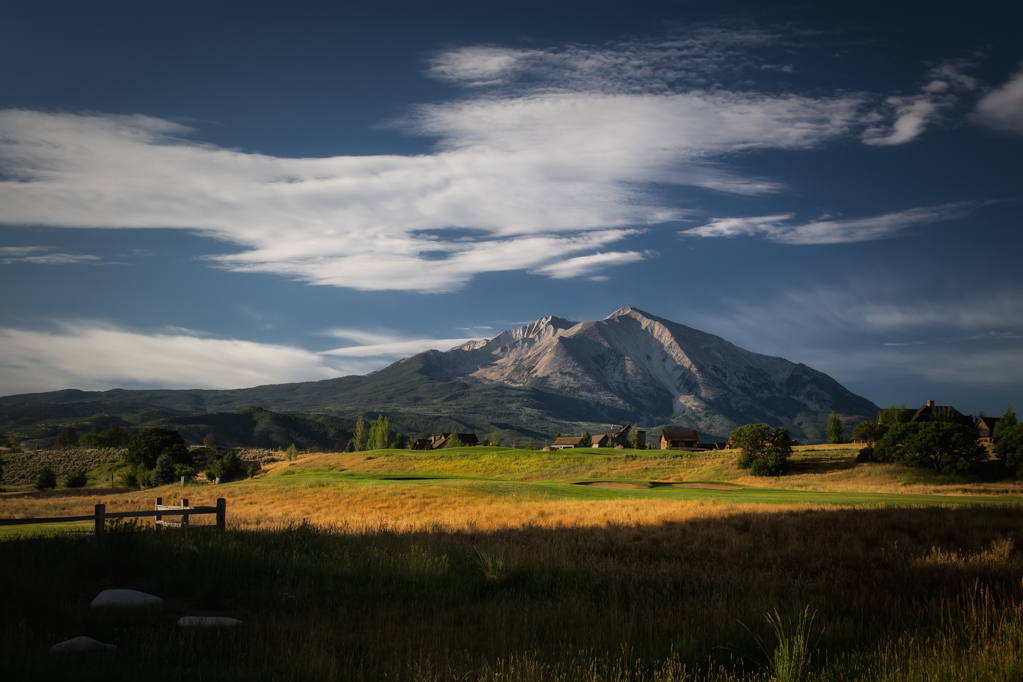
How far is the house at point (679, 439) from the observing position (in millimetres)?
156750

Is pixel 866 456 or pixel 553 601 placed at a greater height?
pixel 553 601

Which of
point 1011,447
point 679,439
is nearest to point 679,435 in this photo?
point 679,439

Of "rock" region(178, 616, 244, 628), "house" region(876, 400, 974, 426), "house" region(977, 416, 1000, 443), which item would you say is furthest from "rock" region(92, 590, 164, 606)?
"house" region(977, 416, 1000, 443)

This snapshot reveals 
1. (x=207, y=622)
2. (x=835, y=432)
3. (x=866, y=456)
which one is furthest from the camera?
(x=835, y=432)

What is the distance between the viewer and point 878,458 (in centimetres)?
7212

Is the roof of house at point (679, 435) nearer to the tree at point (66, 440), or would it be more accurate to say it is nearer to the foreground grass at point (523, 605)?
the tree at point (66, 440)

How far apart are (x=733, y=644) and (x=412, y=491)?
113ft

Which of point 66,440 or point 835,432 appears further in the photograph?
point 66,440

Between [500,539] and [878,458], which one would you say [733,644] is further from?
[878,458]

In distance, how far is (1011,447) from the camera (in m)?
64.8

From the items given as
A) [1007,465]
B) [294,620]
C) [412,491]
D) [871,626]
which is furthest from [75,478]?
[1007,465]

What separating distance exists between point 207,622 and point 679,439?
15591 cm

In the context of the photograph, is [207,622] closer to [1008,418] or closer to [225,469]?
[225,469]

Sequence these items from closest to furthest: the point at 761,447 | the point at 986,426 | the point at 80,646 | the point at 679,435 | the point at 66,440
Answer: the point at 80,646 → the point at 761,447 → the point at 986,426 → the point at 66,440 → the point at 679,435
